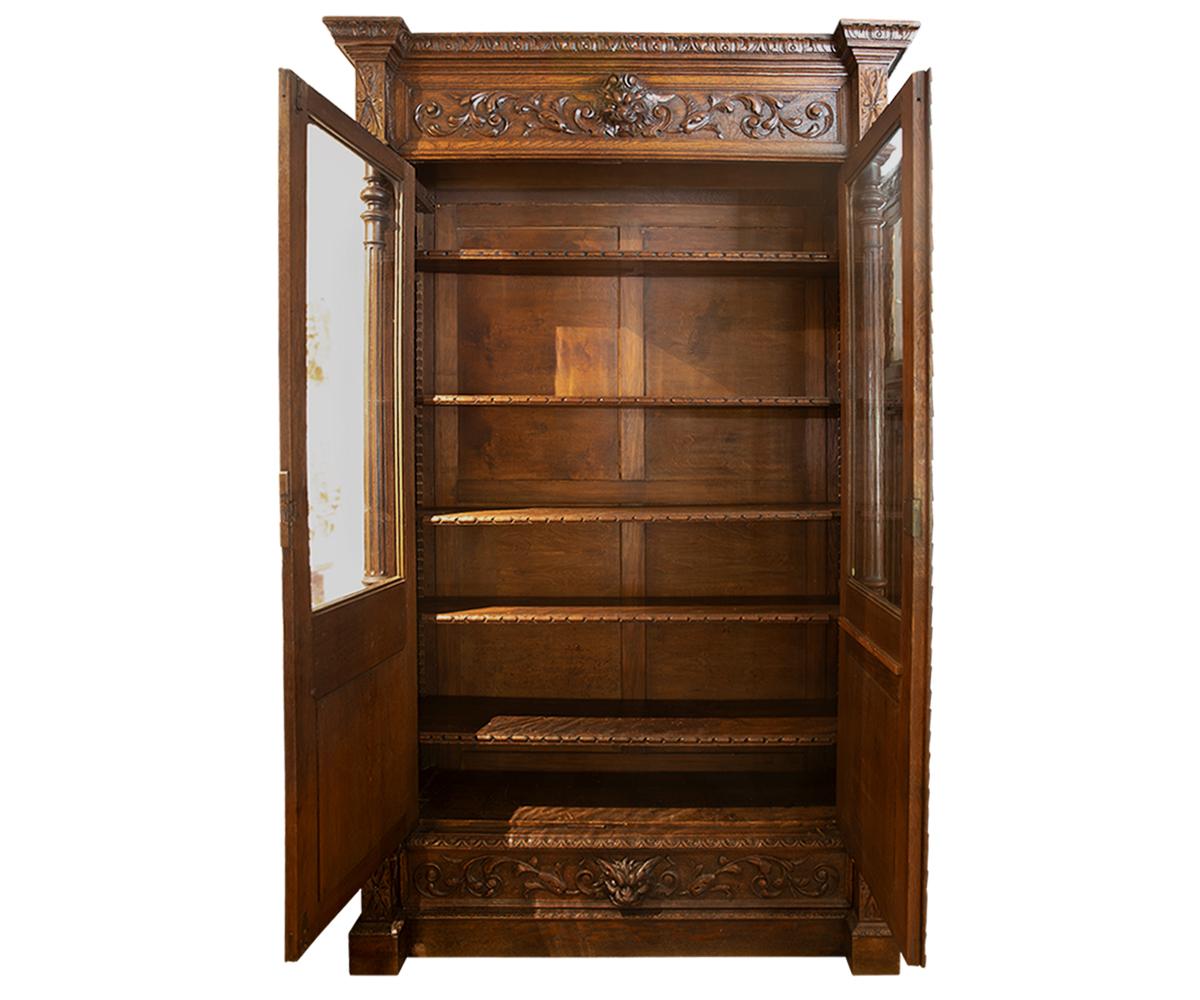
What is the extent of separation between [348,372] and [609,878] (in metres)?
1.58

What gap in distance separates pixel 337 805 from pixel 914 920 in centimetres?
135

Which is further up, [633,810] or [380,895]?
[633,810]

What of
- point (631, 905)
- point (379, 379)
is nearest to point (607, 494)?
A: point (379, 379)

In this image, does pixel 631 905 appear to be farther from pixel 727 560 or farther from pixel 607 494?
pixel 607 494

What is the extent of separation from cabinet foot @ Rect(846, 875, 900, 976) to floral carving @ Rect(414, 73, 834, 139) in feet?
6.99

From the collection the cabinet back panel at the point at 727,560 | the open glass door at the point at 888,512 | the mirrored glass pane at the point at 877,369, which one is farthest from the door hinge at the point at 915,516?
the cabinet back panel at the point at 727,560

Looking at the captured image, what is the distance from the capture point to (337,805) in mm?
2338

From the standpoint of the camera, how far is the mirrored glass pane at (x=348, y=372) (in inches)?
89.8

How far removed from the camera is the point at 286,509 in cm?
210

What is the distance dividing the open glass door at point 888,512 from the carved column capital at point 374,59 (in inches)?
50.8

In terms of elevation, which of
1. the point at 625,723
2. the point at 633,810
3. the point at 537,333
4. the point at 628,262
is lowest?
the point at 633,810

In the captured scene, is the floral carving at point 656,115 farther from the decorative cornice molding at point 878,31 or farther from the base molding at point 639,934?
the base molding at point 639,934

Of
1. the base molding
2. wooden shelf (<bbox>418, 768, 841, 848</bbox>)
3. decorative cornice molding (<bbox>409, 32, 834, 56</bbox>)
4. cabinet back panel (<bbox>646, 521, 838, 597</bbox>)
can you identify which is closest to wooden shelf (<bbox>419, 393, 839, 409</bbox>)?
cabinet back panel (<bbox>646, 521, 838, 597</bbox>)

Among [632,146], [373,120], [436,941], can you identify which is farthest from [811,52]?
[436,941]
